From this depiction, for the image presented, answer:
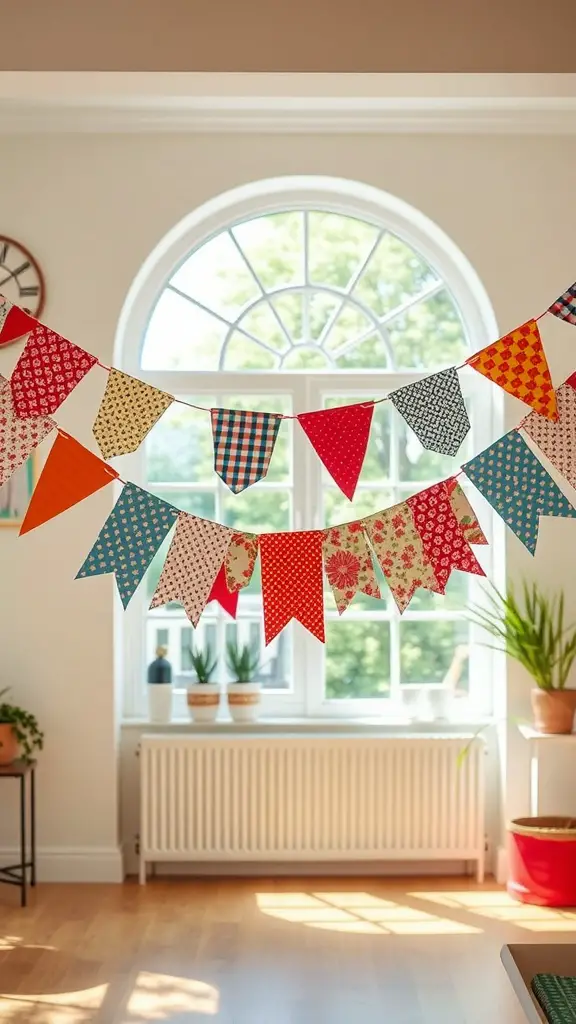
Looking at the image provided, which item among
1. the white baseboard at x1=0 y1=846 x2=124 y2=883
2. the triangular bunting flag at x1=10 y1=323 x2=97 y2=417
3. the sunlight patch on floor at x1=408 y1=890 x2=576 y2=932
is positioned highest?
the triangular bunting flag at x1=10 y1=323 x2=97 y2=417

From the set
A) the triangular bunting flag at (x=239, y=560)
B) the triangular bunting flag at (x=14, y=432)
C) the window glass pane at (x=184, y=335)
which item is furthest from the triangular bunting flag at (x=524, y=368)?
the window glass pane at (x=184, y=335)

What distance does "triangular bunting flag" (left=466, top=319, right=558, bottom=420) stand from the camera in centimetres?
292

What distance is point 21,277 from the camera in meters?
4.43

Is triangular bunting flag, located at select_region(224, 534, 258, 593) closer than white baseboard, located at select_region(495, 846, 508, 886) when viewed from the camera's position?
Yes

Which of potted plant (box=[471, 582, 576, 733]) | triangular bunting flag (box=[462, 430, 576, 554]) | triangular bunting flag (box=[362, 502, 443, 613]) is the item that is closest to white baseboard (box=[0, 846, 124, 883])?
potted plant (box=[471, 582, 576, 733])

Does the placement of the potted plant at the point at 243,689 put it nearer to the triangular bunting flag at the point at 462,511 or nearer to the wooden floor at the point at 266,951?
the wooden floor at the point at 266,951

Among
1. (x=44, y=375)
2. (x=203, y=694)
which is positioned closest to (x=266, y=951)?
(x=203, y=694)

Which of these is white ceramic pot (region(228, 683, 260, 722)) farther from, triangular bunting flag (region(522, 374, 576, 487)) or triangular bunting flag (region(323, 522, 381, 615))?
triangular bunting flag (region(522, 374, 576, 487))

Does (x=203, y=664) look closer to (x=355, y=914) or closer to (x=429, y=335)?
(x=355, y=914)

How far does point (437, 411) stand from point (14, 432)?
3.55ft

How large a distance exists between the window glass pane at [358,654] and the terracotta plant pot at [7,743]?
4.10 ft

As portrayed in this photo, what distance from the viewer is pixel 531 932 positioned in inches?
149

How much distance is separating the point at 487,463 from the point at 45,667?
218cm

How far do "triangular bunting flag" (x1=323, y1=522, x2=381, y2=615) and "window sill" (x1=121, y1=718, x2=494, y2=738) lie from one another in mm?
1569
